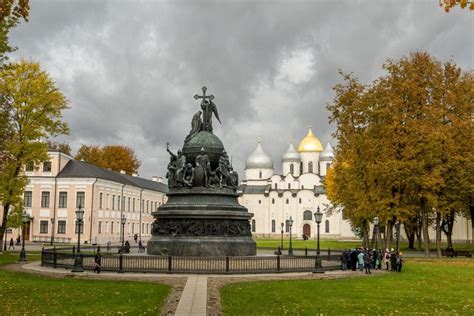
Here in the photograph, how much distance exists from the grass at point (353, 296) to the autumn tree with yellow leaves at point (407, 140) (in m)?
13.9

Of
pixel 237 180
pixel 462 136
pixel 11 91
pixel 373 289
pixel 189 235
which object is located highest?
pixel 11 91

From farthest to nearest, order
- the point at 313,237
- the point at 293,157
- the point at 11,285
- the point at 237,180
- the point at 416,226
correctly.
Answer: the point at 293,157, the point at 313,237, the point at 416,226, the point at 237,180, the point at 11,285

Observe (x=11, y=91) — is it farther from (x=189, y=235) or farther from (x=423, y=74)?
(x=423, y=74)

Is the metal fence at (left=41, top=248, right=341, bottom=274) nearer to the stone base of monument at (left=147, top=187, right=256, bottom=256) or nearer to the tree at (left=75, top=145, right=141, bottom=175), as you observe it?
the stone base of monument at (left=147, top=187, right=256, bottom=256)

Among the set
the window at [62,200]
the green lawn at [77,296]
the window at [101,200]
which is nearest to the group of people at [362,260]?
the green lawn at [77,296]

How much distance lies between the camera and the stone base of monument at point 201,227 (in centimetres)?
2830

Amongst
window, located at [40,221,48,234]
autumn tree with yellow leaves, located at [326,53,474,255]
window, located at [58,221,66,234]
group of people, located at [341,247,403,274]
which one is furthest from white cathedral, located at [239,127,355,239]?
group of people, located at [341,247,403,274]

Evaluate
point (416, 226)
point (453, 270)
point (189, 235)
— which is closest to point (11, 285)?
point (189, 235)

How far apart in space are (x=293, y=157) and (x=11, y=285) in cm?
11334

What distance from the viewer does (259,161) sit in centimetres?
13288

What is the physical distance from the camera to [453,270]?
29984 mm

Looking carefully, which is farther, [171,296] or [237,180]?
[237,180]

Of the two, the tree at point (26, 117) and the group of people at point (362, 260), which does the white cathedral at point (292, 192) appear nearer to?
the tree at point (26, 117)

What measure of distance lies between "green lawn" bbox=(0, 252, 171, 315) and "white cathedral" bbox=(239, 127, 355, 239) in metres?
92.4
